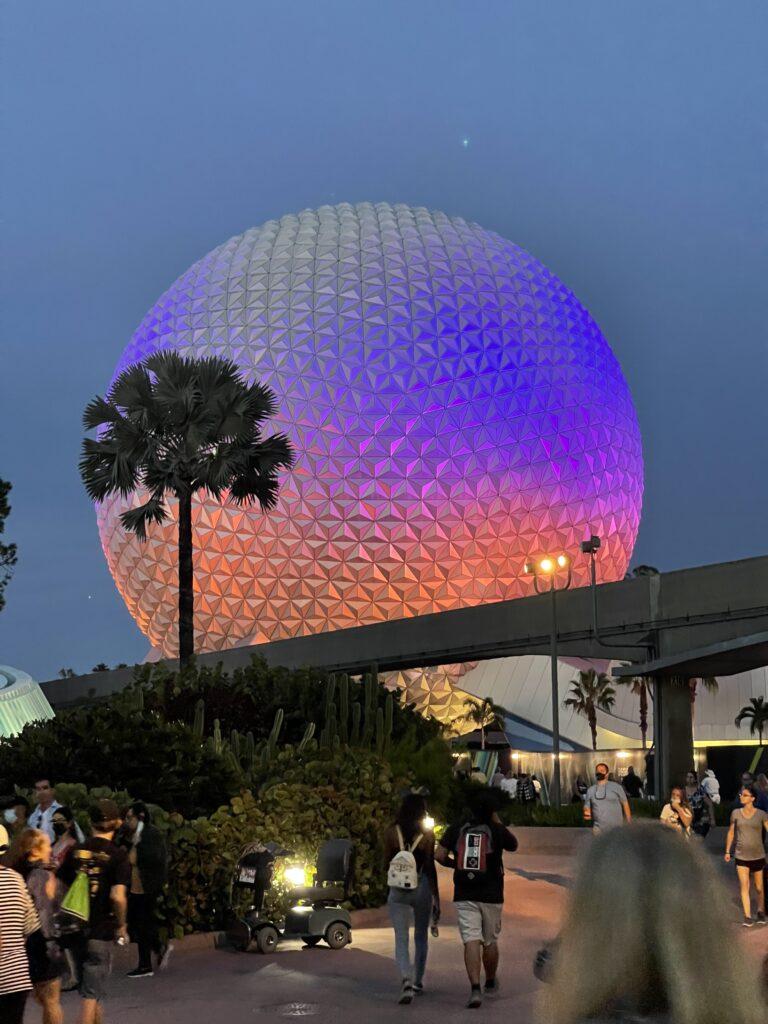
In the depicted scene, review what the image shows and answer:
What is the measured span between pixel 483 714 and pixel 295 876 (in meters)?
38.8

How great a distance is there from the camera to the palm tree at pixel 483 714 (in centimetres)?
5219

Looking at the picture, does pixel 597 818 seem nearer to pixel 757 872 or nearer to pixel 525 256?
pixel 757 872

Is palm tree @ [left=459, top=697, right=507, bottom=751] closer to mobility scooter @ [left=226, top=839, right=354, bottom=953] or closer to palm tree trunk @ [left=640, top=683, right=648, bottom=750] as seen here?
palm tree trunk @ [left=640, top=683, right=648, bottom=750]

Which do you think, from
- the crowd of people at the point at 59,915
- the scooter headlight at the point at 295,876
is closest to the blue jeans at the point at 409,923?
the crowd of people at the point at 59,915

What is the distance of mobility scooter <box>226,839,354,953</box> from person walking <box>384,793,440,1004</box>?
5.81ft

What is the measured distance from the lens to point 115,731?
17.1 metres

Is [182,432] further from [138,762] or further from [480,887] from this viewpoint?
[480,887]

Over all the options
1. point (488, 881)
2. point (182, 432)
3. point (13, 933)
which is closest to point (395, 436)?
point (182, 432)

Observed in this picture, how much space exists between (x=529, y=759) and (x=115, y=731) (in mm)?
34900

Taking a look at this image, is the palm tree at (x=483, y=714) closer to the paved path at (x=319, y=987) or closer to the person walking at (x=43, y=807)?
the paved path at (x=319, y=987)

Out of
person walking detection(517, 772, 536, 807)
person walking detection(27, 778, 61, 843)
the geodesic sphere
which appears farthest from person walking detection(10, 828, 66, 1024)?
the geodesic sphere

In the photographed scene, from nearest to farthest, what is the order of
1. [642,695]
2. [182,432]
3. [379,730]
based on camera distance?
1. [379,730]
2. [182,432]
3. [642,695]

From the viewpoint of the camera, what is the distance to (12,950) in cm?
730

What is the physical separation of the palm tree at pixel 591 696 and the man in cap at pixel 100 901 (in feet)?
155
